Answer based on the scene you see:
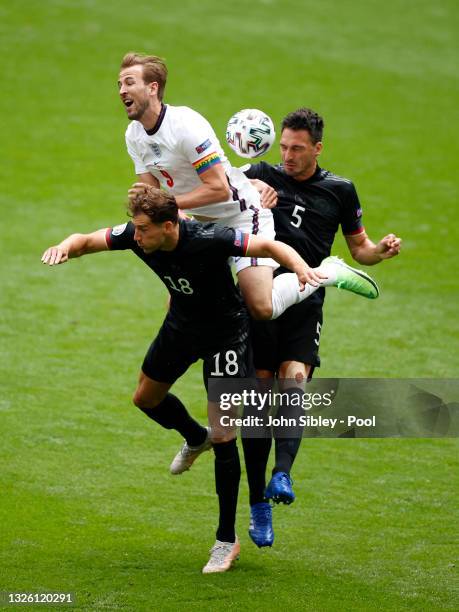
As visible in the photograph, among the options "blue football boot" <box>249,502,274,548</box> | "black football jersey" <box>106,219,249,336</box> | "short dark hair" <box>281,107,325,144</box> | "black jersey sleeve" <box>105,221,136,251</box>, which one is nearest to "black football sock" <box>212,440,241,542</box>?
"blue football boot" <box>249,502,274,548</box>

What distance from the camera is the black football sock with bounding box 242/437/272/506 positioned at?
7.98m

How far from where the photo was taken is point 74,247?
7.15 m

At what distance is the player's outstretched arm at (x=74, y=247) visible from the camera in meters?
6.93

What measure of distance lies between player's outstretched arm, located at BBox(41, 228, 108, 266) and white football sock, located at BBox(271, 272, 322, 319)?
1344mm

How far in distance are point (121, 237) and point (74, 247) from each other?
0.32 m

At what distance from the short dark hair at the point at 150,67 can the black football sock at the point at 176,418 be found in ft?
7.34

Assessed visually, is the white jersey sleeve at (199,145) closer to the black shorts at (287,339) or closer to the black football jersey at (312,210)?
the black football jersey at (312,210)

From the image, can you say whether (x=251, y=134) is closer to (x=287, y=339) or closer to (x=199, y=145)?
(x=199, y=145)

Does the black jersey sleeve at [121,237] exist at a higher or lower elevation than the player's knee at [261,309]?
higher

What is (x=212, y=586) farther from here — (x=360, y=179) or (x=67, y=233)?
(x=360, y=179)

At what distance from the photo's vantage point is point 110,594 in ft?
23.4

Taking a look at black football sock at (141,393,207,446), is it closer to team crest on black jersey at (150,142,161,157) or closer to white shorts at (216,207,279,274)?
white shorts at (216,207,279,274)

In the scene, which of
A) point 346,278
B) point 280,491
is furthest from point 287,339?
point 280,491

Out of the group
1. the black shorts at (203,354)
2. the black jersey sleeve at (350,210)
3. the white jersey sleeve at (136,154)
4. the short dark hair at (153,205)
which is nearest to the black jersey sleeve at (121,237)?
the short dark hair at (153,205)
